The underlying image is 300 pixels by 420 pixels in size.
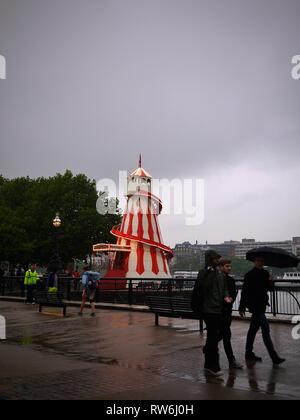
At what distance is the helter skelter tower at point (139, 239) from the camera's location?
45594 mm

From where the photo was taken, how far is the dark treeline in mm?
48656

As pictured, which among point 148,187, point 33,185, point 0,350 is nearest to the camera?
A: point 0,350

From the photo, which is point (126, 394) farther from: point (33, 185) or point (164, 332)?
point (33, 185)

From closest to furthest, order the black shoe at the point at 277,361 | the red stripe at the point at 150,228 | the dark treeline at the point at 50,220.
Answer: the black shoe at the point at 277,361 → the red stripe at the point at 150,228 → the dark treeline at the point at 50,220

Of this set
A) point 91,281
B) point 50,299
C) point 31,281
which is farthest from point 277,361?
point 31,281

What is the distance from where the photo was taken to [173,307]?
13.9m

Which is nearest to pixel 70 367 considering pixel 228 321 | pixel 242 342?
pixel 228 321

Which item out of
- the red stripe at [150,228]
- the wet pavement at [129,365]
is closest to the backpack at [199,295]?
the wet pavement at [129,365]

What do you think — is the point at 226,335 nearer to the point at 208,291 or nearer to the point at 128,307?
the point at 208,291

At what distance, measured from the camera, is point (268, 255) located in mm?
9852

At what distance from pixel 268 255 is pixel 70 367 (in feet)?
14.8

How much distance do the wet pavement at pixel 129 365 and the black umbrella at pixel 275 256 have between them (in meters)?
1.84

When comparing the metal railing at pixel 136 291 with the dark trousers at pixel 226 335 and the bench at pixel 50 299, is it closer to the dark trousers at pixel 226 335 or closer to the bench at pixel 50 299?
the bench at pixel 50 299

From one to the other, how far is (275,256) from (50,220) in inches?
1685
